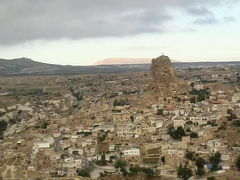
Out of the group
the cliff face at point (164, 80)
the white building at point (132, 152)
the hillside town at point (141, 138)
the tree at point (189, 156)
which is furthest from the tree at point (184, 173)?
the cliff face at point (164, 80)

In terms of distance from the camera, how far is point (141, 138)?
48656 mm

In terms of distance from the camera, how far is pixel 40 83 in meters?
Answer: 122

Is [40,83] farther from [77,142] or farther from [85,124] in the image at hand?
[77,142]

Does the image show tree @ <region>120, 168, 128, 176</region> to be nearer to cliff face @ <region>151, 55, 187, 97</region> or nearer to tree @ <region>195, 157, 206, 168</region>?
tree @ <region>195, 157, 206, 168</region>

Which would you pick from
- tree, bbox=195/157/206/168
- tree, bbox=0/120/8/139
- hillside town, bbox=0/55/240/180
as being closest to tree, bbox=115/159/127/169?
hillside town, bbox=0/55/240/180

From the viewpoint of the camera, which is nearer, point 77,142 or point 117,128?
point 77,142

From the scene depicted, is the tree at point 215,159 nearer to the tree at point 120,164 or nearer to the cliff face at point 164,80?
the tree at point 120,164

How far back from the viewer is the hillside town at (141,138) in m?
39.2

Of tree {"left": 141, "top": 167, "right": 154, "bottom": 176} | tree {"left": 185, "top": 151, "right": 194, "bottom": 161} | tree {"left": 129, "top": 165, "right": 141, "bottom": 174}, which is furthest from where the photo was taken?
tree {"left": 185, "top": 151, "right": 194, "bottom": 161}

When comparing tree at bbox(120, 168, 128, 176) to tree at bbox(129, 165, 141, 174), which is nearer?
tree at bbox(120, 168, 128, 176)

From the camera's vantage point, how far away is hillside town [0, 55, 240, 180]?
39.2 meters

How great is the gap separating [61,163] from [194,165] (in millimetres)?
10571

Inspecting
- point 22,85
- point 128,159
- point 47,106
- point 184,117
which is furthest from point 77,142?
point 22,85

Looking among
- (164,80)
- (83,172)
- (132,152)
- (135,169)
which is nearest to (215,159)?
(135,169)
